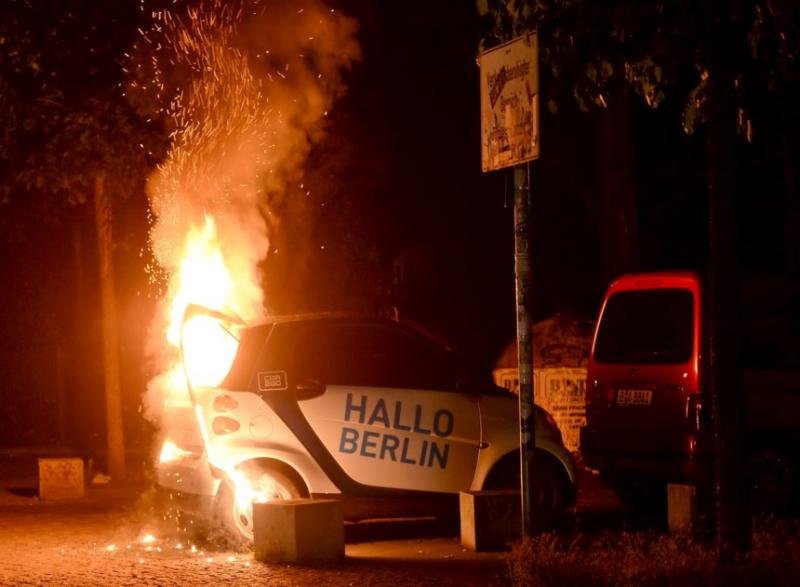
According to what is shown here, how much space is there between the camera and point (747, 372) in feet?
37.8

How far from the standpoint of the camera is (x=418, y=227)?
27.0m

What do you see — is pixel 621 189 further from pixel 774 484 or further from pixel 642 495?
pixel 774 484

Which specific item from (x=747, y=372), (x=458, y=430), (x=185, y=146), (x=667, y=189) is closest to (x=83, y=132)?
(x=185, y=146)

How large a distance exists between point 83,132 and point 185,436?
19.3ft

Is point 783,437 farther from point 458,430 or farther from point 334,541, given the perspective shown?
point 334,541

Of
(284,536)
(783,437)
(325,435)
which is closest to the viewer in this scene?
(284,536)

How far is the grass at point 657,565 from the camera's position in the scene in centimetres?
711

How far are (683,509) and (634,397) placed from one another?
5.83 feet

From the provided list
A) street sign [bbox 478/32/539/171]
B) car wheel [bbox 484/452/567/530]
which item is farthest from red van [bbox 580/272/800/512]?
street sign [bbox 478/32/539/171]

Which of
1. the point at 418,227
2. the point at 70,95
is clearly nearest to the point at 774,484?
the point at 70,95

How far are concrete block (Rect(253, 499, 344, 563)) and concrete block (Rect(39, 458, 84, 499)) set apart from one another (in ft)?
17.9

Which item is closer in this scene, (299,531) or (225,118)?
(299,531)

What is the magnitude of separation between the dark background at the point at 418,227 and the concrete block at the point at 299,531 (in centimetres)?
561

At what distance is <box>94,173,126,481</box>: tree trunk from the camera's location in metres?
15.1
